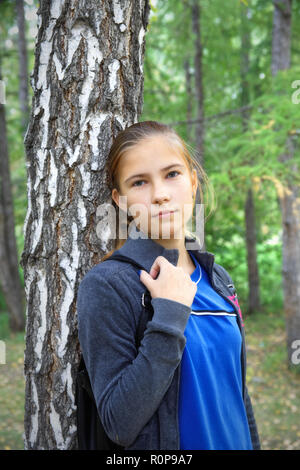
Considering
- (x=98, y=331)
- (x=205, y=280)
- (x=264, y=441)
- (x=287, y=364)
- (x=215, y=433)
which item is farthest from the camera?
(x=287, y=364)

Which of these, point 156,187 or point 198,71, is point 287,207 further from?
point 156,187

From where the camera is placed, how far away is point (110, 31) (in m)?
1.74

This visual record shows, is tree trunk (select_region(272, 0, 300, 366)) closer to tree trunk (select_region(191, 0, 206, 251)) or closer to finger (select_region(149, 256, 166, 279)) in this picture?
tree trunk (select_region(191, 0, 206, 251))

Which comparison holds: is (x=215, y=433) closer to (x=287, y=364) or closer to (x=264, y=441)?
(x=264, y=441)

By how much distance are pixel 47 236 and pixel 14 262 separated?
7815 mm

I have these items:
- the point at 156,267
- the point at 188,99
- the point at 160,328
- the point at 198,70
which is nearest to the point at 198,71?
the point at 198,70

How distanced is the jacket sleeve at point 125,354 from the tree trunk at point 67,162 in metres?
0.42

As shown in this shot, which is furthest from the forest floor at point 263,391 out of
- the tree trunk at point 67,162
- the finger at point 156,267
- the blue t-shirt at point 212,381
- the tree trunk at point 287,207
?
the finger at point 156,267

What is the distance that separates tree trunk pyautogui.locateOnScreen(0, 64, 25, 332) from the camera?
28.7 ft

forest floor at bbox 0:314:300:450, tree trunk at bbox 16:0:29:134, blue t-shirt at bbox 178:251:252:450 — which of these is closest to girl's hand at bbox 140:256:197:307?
blue t-shirt at bbox 178:251:252:450

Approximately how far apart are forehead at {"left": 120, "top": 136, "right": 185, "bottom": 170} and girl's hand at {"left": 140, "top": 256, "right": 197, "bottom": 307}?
375 millimetres

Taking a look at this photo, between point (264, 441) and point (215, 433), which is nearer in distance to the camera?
point (215, 433)

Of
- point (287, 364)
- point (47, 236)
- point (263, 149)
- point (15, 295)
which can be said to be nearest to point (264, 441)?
point (287, 364)

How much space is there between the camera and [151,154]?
4.89 ft
